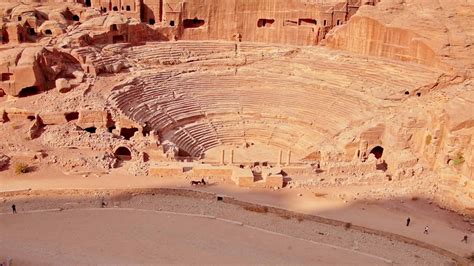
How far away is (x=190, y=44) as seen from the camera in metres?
27.0

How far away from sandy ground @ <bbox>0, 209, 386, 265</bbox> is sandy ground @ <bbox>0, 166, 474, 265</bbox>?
0.54 m

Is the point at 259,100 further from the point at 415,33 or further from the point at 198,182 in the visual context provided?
the point at 198,182

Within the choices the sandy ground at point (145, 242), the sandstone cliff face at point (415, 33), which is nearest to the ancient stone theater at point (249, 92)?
the sandstone cliff face at point (415, 33)

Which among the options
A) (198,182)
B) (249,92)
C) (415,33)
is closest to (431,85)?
(415,33)

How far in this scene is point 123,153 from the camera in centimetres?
1869

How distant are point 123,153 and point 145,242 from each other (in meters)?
6.86

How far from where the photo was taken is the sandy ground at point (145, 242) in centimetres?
1186

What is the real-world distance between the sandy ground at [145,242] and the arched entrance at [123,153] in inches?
172

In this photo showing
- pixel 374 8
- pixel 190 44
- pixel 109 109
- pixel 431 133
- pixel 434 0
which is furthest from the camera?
pixel 190 44

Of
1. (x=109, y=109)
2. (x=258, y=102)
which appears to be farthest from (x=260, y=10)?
(x=109, y=109)

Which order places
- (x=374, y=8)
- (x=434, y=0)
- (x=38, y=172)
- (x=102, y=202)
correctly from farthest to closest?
(x=374, y=8) < (x=434, y=0) < (x=38, y=172) < (x=102, y=202)

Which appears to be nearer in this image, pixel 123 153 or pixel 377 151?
pixel 123 153

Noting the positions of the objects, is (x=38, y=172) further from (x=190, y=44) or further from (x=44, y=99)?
(x=190, y=44)

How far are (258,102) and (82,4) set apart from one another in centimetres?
1344
